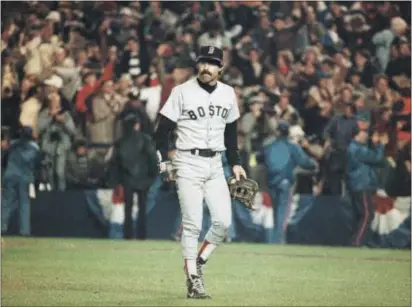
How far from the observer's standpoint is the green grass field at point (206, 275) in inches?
508

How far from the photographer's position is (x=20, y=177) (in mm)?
23922

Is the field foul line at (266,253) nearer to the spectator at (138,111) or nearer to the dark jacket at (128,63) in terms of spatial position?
the spectator at (138,111)

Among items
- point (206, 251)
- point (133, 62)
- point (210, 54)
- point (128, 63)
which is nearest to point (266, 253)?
point (133, 62)

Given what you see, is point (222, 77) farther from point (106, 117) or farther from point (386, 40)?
point (386, 40)

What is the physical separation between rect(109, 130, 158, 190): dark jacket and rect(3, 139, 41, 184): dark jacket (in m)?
1.59

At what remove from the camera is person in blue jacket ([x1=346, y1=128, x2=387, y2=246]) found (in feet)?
72.4

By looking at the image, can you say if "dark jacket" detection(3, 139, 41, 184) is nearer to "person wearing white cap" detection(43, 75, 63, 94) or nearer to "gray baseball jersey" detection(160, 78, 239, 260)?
"person wearing white cap" detection(43, 75, 63, 94)

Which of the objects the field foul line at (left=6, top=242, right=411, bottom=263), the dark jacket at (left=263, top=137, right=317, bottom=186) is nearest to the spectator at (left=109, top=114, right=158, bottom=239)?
the field foul line at (left=6, top=242, right=411, bottom=263)

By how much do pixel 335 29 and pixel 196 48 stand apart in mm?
2776

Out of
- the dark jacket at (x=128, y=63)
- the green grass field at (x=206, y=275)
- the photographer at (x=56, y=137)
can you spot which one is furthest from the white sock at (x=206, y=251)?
the dark jacket at (x=128, y=63)

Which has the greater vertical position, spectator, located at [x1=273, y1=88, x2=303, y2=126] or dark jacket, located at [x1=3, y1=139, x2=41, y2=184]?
spectator, located at [x1=273, y1=88, x2=303, y2=126]

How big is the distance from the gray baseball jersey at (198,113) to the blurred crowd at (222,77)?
10033 millimetres

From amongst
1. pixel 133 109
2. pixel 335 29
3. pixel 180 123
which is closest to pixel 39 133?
pixel 133 109

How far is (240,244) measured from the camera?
73.6 ft
